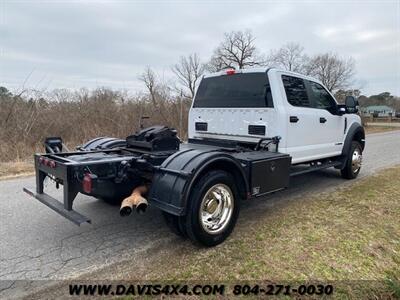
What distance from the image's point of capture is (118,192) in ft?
13.1

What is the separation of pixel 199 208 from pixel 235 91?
2.71 metres

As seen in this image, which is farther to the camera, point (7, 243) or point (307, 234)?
point (307, 234)

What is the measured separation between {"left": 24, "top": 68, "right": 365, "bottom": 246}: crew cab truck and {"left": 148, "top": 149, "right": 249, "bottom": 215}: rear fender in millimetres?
11

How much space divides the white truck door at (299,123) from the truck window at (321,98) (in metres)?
0.27

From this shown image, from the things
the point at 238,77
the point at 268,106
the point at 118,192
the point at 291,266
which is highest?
the point at 238,77

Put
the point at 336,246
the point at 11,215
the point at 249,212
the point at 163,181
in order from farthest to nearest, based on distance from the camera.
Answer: the point at 249,212
the point at 11,215
the point at 336,246
the point at 163,181

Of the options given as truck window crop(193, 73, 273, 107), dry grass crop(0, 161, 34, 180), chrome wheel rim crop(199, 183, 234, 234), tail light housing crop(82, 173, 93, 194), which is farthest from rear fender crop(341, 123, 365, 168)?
dry grass crop(0, 161, 34, 180)

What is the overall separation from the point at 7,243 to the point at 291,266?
3.23 metres

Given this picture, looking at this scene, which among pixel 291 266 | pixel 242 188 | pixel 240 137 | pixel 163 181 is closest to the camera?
pixel 291 266

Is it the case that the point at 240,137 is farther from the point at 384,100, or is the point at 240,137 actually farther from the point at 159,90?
the point at 384,100

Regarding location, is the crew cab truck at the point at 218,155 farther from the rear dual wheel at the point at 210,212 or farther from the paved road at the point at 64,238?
the paved road at the point at 64,238

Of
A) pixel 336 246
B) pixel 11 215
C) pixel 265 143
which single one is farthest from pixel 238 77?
pixel 11 215

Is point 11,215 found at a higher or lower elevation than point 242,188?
lower

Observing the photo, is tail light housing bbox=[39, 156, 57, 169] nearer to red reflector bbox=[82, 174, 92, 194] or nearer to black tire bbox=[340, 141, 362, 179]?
red reflector bbox=[82, 174, 92, 194]
